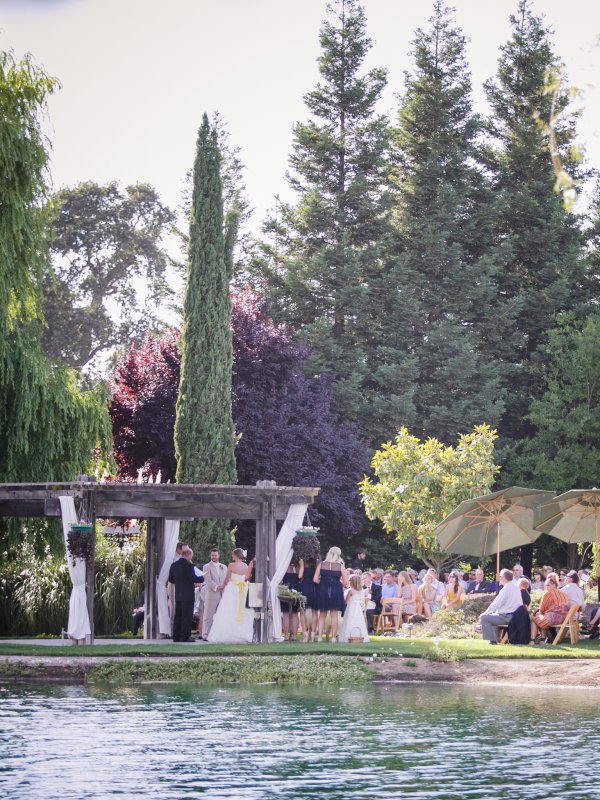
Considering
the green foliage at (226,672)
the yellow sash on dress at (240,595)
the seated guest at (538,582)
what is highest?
the seated guest at (538,582)

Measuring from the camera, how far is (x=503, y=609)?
75.7 feet

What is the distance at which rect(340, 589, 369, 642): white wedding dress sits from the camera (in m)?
23.0

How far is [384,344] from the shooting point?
4669 cm

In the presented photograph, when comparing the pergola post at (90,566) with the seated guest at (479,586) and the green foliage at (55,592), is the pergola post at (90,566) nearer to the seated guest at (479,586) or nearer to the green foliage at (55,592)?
the green foliage at (55,592)

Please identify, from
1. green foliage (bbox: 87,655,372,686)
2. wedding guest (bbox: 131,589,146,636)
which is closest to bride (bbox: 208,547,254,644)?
wedding guest (bbox: 131,589,146,636)

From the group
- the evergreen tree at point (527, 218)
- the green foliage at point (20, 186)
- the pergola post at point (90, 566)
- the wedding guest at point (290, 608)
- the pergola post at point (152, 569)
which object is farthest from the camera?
the evergreen tree at point (527, 218)

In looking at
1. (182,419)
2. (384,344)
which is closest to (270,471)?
(182,419)

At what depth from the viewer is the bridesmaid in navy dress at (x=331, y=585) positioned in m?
22.7

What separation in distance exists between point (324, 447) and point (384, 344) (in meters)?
8.01

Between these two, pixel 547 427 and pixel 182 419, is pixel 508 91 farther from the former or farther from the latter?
pixel 182 419

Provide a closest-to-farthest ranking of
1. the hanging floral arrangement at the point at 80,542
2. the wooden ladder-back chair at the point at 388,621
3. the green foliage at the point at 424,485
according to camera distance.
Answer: the hanging floral arrangement at the point at 80,542 → the wooden ladder-back chair at the point at 388,621 → the green foliage at the point at 424,485

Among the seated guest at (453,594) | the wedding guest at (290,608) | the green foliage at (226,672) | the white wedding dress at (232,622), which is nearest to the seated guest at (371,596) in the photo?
the seated guest at (453,594)

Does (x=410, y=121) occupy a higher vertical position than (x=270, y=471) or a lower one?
higher

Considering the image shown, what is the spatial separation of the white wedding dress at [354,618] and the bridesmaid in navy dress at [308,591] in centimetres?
53
